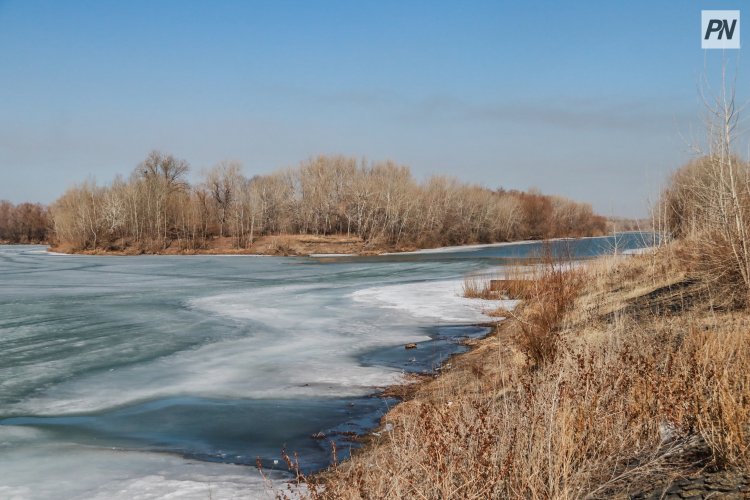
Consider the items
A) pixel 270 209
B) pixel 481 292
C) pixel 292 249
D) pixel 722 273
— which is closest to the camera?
pixel 722 273

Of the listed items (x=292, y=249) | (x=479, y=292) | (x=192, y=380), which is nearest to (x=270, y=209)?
(x=292, y=249)

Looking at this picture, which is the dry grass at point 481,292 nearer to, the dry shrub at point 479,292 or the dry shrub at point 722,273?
the dry shrub at point 479,292

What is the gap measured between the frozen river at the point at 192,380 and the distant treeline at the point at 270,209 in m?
43.8

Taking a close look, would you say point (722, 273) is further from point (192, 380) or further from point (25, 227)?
point (25, 227)

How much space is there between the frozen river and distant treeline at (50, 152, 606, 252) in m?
43.8

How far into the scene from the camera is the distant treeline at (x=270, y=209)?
6475cm

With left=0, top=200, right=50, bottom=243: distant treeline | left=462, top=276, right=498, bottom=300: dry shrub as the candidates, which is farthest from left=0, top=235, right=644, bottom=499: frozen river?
left=0, top=200, right=50, bottom=243: distant treeline

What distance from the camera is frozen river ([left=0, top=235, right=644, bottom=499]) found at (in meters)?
6.32

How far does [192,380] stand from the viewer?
1012 cm

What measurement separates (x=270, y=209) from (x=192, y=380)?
5987cm

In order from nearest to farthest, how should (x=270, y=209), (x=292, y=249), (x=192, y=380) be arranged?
(x=192, y=380), (x=292, y=249), (x=270, y=209)

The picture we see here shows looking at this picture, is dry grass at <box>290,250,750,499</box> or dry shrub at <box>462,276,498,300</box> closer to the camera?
dry grass at <box>290,250,750,499</box>

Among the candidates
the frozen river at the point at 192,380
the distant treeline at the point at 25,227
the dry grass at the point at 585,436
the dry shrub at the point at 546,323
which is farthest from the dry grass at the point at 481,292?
the distant treeline at the point at 25,227

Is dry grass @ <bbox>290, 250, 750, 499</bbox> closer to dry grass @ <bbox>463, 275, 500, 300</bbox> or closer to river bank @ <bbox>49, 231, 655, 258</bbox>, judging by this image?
dry grass @ <bbox>463, 275, 500, 300</bbox>
